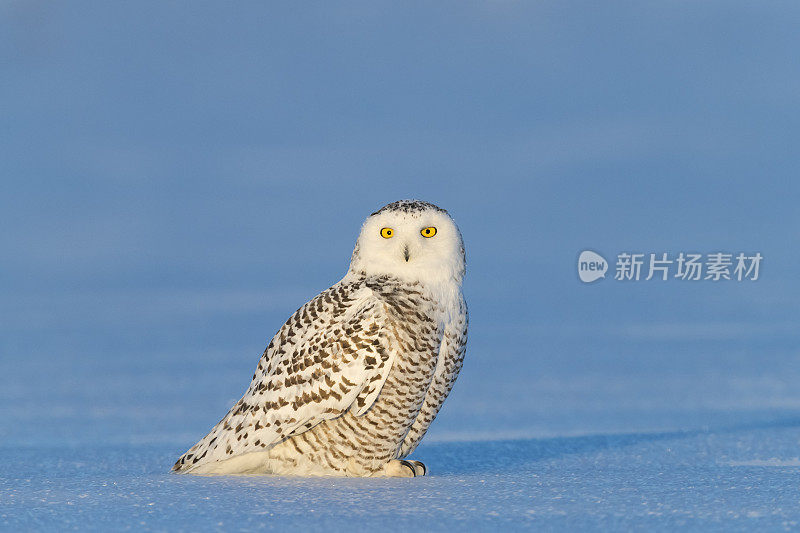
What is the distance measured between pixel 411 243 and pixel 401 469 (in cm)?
129

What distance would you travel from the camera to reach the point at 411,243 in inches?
231

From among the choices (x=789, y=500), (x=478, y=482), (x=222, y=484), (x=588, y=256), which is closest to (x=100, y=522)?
(x=222, y=484)

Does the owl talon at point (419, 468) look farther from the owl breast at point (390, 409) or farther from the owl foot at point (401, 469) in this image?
the owl breast at point (390, 409)

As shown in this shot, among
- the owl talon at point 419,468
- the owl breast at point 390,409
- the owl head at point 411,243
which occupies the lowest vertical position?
the owl talon at point 419,468

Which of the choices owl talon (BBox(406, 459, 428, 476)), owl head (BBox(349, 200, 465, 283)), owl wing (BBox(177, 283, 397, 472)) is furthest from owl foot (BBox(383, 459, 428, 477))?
owl head (BBox(349, 200, 465, 283))

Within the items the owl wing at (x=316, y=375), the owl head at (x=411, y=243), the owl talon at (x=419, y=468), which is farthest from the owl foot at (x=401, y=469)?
the owl head at (x=411, y=243)

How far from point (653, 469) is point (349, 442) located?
6.33 feet

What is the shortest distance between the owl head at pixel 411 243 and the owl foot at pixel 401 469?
1058 mm

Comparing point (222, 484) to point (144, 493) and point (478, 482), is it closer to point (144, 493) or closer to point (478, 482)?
point (144, 493)

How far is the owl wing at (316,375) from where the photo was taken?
18.2 feet

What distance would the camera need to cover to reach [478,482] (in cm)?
548

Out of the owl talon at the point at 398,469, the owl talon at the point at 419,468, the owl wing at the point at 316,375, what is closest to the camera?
the owl wing at the point at 316,375

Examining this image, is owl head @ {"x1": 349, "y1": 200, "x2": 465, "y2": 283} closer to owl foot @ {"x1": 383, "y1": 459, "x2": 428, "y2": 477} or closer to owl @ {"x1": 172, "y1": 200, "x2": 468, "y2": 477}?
owl @ {"x1": 172, "y1": 200, "x2": 468, "y2": 477}

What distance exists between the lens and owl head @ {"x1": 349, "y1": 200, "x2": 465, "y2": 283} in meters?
5.87
